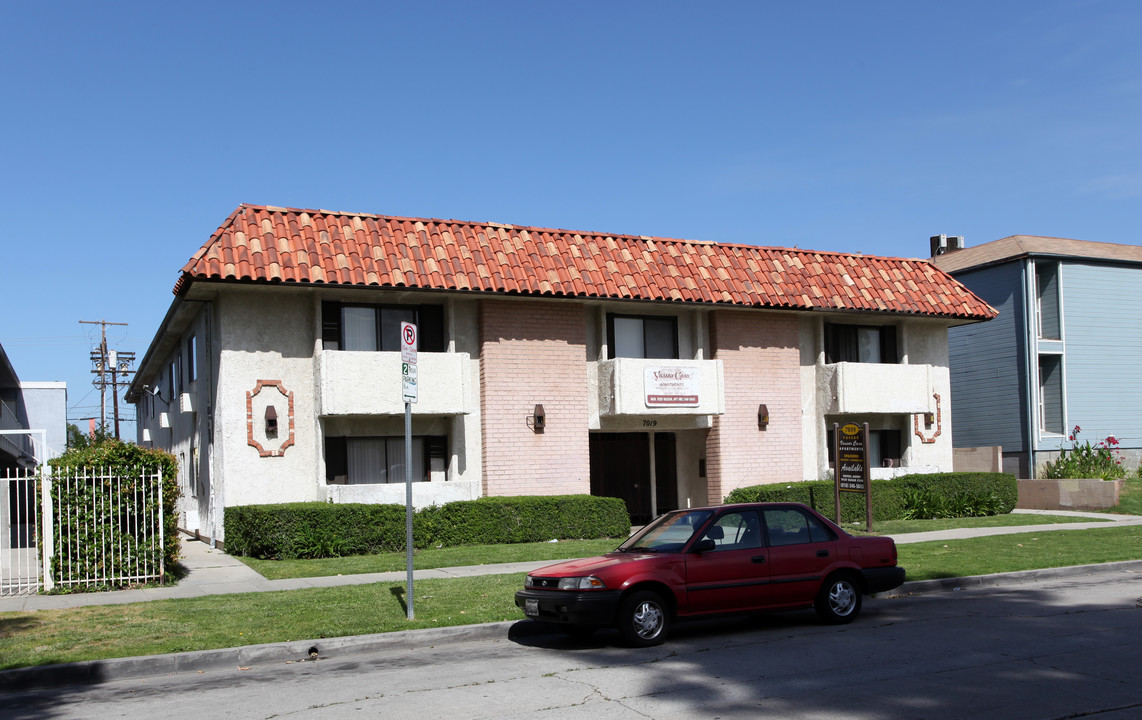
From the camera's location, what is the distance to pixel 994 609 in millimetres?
11883

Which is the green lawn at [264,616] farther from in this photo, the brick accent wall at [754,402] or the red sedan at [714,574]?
the brick accent wall at [754,402]

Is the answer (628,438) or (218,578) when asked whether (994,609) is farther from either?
(628,438)

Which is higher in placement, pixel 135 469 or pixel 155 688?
pixel 135 469

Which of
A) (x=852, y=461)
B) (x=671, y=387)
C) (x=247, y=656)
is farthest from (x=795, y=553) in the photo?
(x=671, y=387)

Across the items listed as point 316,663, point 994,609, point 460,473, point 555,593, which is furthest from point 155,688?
point 460,473

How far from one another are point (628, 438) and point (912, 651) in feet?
48.7

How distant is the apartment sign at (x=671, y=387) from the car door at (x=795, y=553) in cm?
1064

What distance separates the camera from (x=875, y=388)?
2444 cm

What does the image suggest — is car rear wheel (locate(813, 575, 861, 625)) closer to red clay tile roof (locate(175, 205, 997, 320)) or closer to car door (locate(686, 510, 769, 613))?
car door (locate(686, 510, 769, 613))

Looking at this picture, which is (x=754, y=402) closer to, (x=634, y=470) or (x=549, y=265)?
(x=634, y=470)

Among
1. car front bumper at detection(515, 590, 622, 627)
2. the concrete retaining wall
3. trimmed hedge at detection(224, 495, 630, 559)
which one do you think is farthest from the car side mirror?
the concrete retaining wall

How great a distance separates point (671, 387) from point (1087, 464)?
1354cm

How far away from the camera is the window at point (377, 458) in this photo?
20.1 m

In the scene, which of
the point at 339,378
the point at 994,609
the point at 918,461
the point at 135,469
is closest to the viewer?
the point at 994,609
